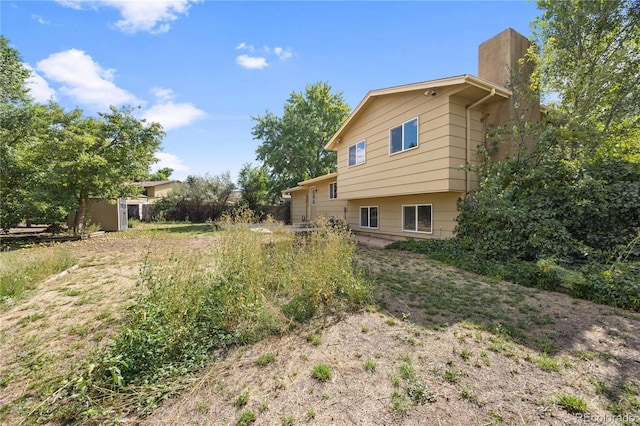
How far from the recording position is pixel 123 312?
11.5ft

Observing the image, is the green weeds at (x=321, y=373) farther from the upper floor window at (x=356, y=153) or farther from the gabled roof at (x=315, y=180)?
the gabled roof at (x=315, y=180)

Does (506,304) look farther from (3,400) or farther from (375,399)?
(3,400)

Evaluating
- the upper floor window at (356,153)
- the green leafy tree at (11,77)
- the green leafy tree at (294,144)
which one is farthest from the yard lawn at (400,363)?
the green leafy tree at (294,144)

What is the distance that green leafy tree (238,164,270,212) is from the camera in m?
22.5

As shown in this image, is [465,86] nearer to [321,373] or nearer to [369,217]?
[369,217]

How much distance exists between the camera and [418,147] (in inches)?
321

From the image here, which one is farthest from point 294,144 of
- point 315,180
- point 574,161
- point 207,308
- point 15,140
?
point 207,308

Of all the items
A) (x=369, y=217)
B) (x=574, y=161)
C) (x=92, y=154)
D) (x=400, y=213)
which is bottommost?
(x=369, y=217)

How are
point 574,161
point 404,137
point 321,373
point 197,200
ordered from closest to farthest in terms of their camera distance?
point 321,373
point 574,161
point 404,137
point 197,200

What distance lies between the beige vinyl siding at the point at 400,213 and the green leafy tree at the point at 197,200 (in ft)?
43.6

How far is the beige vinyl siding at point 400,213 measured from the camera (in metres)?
8.12

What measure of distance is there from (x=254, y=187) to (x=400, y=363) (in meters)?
21.9

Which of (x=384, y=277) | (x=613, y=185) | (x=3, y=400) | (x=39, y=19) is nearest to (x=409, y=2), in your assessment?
(x=613, y=185)

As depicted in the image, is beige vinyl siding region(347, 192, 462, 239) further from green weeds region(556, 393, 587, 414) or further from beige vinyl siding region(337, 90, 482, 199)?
green weeds region(556, 393, 587, 414)
